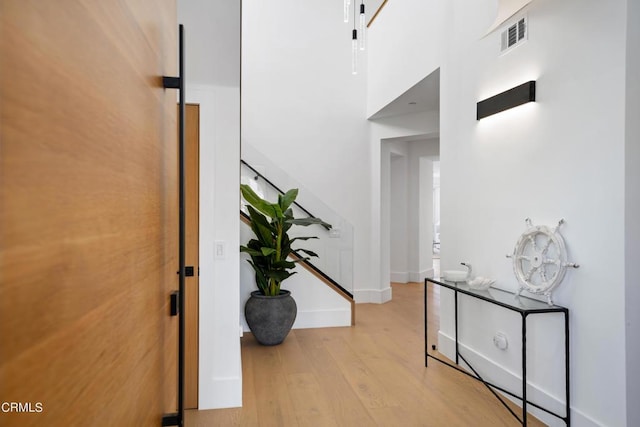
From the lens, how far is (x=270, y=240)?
14.2 feet

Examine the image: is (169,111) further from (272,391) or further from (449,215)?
(449,215)

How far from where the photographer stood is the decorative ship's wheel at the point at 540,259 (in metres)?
2.47

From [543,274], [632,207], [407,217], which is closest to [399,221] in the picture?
[407,217]

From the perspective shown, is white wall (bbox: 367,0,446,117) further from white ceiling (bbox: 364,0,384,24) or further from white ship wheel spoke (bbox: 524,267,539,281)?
white ship wheel spoke (bbox: 524,267,539,281)

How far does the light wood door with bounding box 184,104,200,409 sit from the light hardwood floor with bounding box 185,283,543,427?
230mm

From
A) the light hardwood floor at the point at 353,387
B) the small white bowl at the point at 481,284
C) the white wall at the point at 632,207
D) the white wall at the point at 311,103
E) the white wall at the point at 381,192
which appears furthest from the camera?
the white wall at the point at 381,192

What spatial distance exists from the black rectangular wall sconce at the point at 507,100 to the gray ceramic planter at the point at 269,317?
8.22 feet

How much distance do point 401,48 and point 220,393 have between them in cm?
430

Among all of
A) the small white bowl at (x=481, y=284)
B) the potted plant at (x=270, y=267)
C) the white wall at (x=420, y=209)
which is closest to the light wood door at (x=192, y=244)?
the potted plant at (x=270, y=267)

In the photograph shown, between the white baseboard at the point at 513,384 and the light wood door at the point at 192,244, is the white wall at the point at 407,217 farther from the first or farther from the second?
the light wood door at the point at 192,244

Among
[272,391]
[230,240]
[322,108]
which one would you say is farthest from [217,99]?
[322,108]

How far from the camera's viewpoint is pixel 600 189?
2.23m

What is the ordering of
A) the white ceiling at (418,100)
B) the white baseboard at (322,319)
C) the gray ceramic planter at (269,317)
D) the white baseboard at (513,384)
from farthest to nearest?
the white baseboard at (322,319) < the white ceiling at (418,100) < the gray ceramic planter at (269,317) < the white baseboard at (513,384)

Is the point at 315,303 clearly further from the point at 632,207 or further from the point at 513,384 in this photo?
the point at 632,207
